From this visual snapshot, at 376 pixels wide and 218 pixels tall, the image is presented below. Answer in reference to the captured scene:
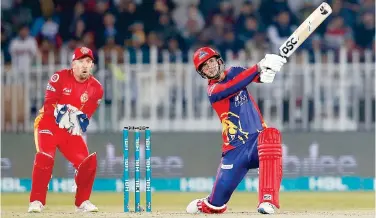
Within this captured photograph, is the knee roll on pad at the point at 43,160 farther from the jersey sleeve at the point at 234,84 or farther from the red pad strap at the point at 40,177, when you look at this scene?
the jersey sleeve at the point at 234,84

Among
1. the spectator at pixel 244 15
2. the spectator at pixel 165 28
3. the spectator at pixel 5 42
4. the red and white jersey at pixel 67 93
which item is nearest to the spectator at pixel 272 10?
the spectator at pixel 244 15

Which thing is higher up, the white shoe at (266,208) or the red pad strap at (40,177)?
the red pad strap at (40,177)

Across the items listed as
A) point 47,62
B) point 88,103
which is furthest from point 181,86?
point 88,103

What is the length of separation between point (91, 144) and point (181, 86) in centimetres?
158

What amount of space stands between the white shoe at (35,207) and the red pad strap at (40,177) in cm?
5

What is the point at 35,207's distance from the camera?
13.3 metres

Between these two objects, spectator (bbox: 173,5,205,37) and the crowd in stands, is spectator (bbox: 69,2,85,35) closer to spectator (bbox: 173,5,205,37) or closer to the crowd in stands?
the crowd in stands

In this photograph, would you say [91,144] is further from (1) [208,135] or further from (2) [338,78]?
(2) [338,78]

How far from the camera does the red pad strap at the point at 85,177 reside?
44.3ft

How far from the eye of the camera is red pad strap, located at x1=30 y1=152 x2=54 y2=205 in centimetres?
1344

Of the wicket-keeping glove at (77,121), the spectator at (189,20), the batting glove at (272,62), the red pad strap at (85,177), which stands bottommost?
the red pad strap at (85,177)

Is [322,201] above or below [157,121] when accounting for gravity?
below

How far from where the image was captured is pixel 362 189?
61.2 ft

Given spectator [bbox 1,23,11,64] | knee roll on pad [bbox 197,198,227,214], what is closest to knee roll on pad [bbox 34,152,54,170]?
knee roll on pad [bbox 197,198,227,214]
